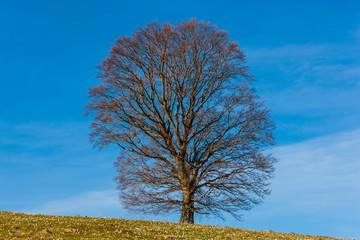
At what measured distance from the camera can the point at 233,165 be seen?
2900 centimetres

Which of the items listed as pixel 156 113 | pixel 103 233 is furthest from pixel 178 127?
pixel 103 233

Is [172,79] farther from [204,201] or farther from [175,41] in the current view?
[204,201]

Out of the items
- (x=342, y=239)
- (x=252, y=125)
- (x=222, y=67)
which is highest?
(x=222, y=67)

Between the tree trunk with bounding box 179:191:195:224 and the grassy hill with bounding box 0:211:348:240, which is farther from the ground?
the tree trunk with bounding box 179:191:195:224

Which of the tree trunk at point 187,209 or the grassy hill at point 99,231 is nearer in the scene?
the grassy hill at point 99,231

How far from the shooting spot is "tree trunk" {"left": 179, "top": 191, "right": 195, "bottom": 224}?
2897cm

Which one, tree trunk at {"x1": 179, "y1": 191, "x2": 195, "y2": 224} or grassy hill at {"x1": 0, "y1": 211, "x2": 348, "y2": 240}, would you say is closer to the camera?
grassy hill at {"x1": 0, "y1": 211, "x2": 348, "y2": 240}

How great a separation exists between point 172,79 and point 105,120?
6.50m

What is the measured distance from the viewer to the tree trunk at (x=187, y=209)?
29.0m

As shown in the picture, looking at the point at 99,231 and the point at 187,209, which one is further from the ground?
the point at 187,209

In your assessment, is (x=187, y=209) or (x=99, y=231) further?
(x=187, y=209)

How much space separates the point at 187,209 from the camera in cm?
2908

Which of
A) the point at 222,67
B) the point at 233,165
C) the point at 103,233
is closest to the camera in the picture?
the point at 103,233

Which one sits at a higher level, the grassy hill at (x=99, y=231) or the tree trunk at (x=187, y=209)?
the tree trunk at (x=187, y=209)
